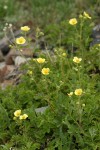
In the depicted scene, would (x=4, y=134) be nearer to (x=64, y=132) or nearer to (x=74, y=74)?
(x=64, y=132)

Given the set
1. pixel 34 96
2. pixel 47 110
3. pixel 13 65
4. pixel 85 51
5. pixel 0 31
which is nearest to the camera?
pixel 47 110

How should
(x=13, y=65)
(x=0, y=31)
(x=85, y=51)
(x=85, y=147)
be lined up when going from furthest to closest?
(x=0, y=31), (x=13, y=65), (x=85, y=51), (x=85, y=147)

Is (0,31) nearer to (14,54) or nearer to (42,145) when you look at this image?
(14,54)

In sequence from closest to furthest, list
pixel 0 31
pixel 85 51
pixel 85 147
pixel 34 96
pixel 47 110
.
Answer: pixel 85 147, pixel 47 110, pixel 34 96, pixel 85 51, pixel 0 31

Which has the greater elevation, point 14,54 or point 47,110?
point 47,110

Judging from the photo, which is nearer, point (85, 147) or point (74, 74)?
point (85, 147)

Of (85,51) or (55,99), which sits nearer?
(55,99)

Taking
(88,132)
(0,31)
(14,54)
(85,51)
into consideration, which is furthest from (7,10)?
(88,132)

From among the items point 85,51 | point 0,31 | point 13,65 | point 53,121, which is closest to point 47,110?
point 53,121

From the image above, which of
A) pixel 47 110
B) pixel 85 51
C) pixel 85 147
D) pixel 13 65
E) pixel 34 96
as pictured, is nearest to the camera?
pixel 85 147
